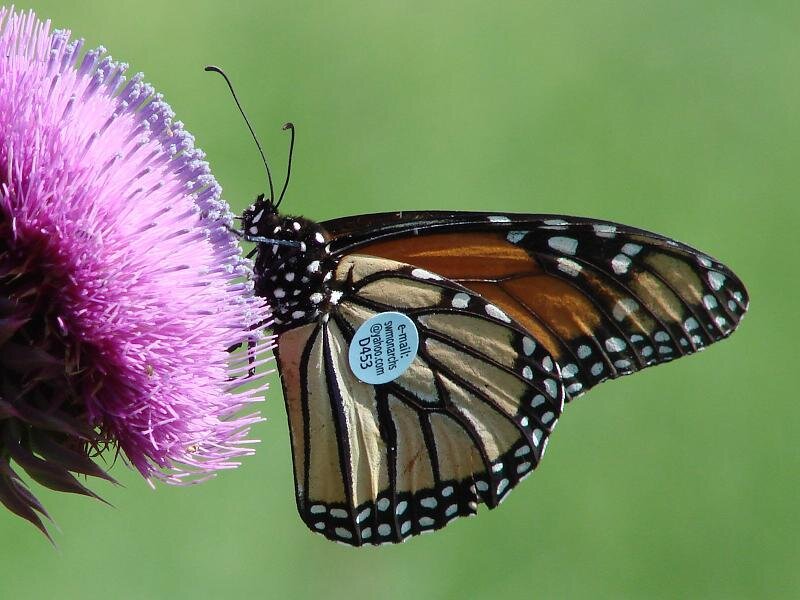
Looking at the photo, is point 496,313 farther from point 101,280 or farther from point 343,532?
point 101,280

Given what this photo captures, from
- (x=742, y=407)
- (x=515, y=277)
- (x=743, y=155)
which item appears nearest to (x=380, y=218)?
(x=515, y=277)

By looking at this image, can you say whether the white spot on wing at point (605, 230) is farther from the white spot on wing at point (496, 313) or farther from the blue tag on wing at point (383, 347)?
the blue tag on wing at point (383, 347)

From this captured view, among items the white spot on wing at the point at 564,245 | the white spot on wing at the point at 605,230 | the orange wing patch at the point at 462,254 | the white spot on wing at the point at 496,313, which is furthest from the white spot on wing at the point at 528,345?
the white spot on wing at the point at 605,230

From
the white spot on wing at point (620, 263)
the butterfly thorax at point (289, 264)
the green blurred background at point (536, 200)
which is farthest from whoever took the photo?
the green blurred background at point (536, 200)

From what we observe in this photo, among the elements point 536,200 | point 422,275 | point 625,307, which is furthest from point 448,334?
point 536,200

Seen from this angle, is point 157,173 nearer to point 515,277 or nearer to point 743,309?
point 515,277

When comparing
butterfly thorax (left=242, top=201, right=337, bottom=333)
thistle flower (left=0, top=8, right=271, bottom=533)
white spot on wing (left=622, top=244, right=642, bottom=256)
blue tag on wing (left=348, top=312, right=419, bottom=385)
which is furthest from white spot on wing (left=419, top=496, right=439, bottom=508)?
white spot on wing (left=622, top=244, right=642, bottom=256)

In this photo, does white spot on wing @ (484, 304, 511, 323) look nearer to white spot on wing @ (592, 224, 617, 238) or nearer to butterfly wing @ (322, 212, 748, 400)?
butterfly wing @ (322, 212, 748, 400)
